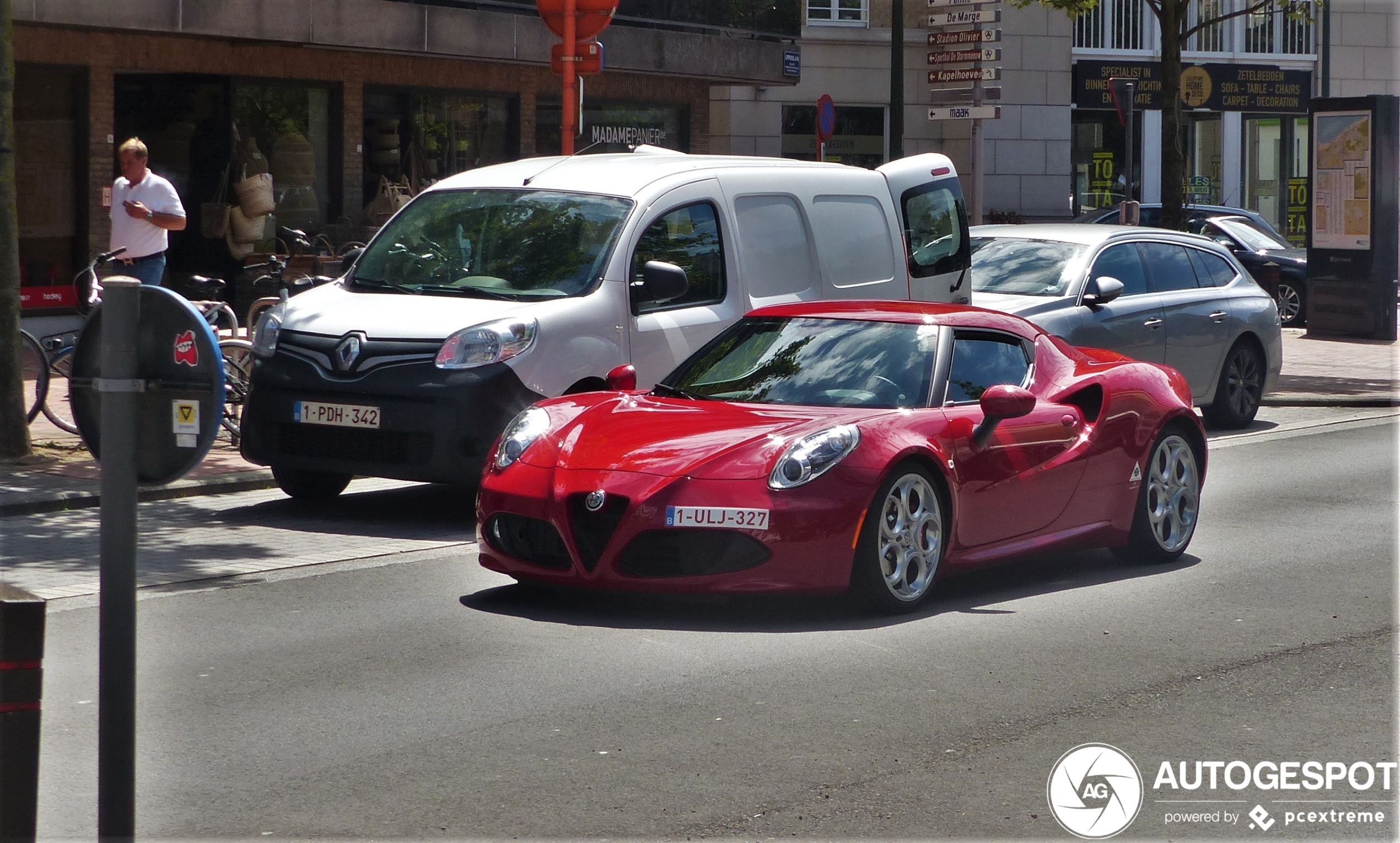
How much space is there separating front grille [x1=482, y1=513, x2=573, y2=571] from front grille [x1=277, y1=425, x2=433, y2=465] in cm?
209

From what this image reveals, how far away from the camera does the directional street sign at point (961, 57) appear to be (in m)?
27.4

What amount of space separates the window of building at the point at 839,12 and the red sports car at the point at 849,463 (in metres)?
27.9

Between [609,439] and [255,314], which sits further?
[255,314]

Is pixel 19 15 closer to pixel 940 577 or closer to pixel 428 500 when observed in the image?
pixel 428 500

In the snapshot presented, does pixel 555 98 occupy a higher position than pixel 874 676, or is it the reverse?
pixel 555 98

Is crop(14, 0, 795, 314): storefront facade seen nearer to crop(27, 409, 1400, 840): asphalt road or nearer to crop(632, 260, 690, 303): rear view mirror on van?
crop(632, 260, 690, 303): rear view mirror on van

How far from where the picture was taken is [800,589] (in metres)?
7.25

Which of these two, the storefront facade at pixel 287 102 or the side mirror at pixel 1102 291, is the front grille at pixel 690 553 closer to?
the side mirror at pixel 1102 291

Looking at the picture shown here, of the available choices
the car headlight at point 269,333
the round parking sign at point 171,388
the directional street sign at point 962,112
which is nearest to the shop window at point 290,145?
the directional street sign at point 962,112

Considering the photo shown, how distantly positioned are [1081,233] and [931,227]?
1.91 m

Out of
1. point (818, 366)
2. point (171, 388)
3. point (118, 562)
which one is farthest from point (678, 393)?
point (118, 562)

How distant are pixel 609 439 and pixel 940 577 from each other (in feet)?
4.83

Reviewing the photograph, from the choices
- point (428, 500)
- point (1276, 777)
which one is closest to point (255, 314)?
point (428, 500)

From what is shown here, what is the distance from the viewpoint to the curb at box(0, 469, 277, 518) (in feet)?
33.5
